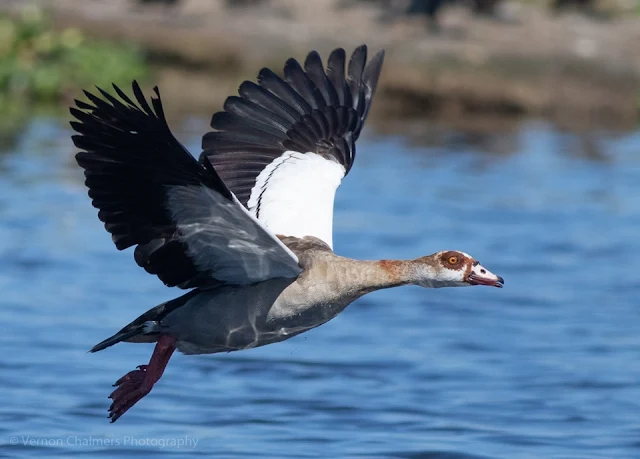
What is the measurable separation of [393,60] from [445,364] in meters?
13.5

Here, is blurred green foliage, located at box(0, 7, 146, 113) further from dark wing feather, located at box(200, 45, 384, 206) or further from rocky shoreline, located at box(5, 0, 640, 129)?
dark wing feather, located at box(200, 45, 384, 206)

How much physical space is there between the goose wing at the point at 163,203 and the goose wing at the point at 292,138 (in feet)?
3.47

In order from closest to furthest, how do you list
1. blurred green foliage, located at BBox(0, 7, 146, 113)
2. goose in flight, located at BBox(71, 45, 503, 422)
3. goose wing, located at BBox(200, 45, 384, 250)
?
1. goose in flight, located at BBox(71, 45, 503, 422)
2. goose wing, located at BBox(200, 45, 384, 250)
3. blurred green foliage, located at BBox(0, 7, 146, 113)

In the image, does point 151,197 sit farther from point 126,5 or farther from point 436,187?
point 126,5

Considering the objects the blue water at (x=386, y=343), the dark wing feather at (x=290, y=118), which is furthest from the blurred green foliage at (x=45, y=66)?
the dark wing feather at (x=290, y=118)

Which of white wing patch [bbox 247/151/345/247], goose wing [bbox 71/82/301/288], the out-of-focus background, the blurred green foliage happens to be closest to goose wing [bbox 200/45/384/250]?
white wing patch [bbox 247/151/345/247]

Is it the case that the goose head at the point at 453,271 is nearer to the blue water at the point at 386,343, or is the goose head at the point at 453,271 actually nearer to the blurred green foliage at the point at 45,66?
the blue water at the point at 386,343

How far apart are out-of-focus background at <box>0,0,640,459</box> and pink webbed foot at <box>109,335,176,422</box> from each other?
879mm

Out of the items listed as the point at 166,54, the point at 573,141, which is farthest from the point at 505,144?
the point at 166,54

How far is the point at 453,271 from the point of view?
6910 mm

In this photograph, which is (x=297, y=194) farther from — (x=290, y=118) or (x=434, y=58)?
(x=434, y=58)

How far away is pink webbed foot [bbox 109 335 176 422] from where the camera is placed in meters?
7.01

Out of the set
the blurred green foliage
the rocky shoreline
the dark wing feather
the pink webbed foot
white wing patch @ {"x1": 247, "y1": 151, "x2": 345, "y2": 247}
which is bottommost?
the pink webbed foot

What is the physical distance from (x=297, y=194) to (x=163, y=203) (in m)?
1.68
